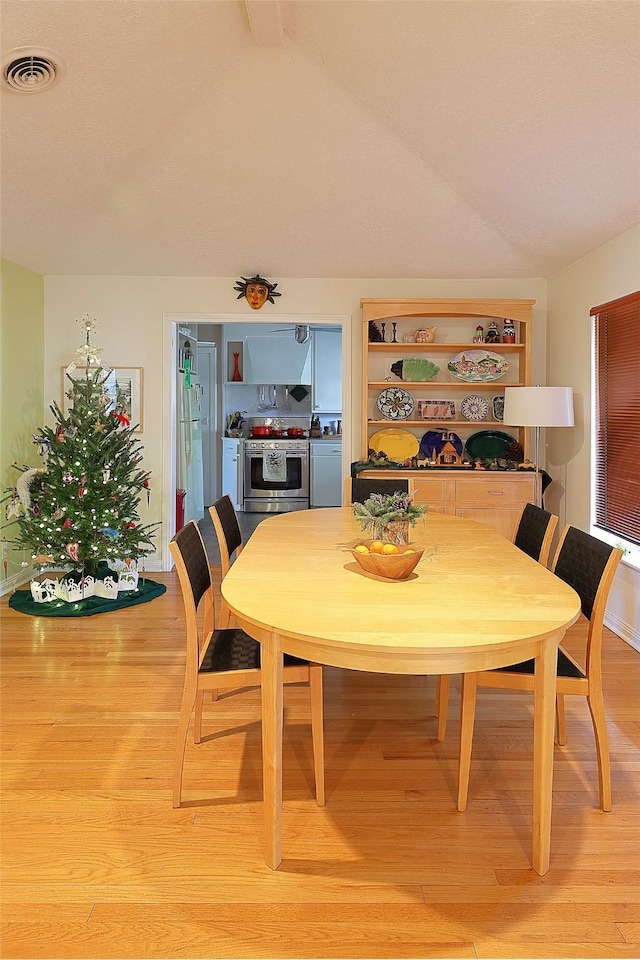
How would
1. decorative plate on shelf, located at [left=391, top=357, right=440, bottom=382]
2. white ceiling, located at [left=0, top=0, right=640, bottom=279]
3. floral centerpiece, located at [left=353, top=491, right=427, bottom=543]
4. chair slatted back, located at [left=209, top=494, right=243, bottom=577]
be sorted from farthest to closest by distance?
decorative plate on shelf, located at [left=391, top=357, right=440, bottom=382] < chair slatted back, located at [left=209, top=494, right=243, bottom=577] < white ceiling, located at [left=0, top=0, right=640, bottom=279] < floral centerpiece, located at [left=353, top=491, right=427, bottom=543]

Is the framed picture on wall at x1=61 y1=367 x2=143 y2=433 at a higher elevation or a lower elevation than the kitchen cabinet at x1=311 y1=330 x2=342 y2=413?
lower

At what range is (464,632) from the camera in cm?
181

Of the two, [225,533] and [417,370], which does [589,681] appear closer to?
[225,533]

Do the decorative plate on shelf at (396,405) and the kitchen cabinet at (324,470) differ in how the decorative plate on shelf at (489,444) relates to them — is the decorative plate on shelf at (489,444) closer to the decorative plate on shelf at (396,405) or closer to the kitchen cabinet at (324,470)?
the decorative plate on shelf at (396,405)

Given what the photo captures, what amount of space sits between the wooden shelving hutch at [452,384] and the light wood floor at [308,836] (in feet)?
6.69

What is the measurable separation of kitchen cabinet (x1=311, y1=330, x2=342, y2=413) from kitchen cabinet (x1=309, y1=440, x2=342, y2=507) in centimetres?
63

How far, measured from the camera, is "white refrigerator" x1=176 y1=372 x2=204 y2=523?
658 cm

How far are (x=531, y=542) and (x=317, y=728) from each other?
1.40m

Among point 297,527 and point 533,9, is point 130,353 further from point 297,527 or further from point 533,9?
point 533,9

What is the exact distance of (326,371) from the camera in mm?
8922

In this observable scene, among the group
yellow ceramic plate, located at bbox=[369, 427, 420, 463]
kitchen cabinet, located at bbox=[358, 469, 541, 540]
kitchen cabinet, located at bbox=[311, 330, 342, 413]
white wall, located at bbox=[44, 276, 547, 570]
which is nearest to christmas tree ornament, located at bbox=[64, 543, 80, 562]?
white wall, located at bbox=[44, 276, 547, 570]

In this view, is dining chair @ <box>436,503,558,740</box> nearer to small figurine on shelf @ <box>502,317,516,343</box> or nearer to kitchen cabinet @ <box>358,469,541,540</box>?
kitchen cabinet @ <box>358,469,541,540</box>

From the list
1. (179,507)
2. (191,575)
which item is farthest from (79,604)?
(191,575)

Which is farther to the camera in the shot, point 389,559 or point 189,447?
point 189,447
